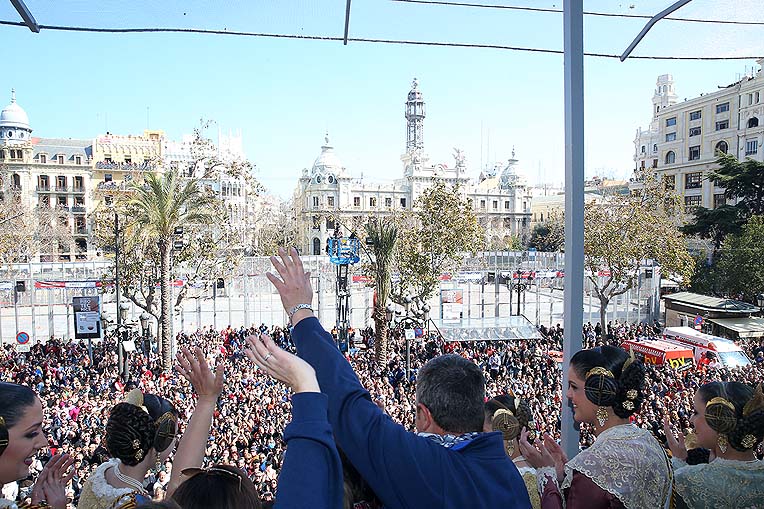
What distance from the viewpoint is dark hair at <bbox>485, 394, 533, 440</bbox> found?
2.34 m

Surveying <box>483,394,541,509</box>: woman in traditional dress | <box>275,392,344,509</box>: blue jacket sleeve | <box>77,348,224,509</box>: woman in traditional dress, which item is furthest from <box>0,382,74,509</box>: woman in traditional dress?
<box>483,394,541,509</box>: woman in traditional dress

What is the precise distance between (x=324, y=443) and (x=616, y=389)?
4.60ft

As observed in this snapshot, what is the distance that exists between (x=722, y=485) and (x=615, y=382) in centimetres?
78

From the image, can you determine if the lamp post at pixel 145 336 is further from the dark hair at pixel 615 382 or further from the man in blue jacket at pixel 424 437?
the man in blue jacket at pixel 424 437

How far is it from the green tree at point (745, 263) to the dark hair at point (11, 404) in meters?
25.3

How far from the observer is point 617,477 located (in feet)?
6.07

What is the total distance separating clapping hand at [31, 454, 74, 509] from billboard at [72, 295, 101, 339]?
47.0 feet

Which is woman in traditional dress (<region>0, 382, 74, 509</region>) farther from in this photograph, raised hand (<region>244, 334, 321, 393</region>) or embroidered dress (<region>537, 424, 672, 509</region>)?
embroidered dress (<region>537, 424, 672, 509</region>)

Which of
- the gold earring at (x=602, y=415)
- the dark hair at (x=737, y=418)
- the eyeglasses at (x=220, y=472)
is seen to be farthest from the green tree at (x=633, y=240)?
the eyeglasses at (x=220, y=472)

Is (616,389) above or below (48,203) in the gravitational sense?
below

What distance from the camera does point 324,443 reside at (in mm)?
1138

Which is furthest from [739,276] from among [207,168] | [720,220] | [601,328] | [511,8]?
[511,8]

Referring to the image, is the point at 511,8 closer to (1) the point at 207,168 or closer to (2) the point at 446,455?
(2) the point at 446,455

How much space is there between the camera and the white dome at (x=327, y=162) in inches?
2975
